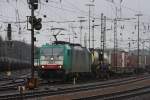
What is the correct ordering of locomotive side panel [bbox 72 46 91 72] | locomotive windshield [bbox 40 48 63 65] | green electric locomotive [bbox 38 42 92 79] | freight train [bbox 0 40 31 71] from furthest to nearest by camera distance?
freight train [bbox 0 40 31 71], locomotive side panel [bbox 72 46 91 72], locomotive windshield [bbox 40 48 63 65], green electric locomotive [bbox 38 42 92 79]

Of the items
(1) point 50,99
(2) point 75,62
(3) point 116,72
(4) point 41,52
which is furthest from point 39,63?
(3) point 116,72

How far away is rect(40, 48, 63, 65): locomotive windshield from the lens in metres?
37.0

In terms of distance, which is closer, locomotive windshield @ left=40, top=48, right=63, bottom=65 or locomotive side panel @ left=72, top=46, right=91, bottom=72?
locomotive windshield @ left=40, top=48, right=63, bottom=65

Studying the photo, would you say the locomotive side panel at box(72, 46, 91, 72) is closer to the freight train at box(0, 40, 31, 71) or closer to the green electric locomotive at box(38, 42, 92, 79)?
the green electric locomotive at box(38, 42, 92, 79)

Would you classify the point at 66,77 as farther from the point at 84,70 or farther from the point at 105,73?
the point at 105,73

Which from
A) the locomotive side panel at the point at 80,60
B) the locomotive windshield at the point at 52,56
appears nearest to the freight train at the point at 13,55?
the locomotive side panel at the point at 80,60

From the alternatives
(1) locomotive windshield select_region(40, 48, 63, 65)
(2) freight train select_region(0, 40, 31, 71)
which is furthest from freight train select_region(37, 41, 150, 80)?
(2) freight train select_region(0, 40, 31, 71)

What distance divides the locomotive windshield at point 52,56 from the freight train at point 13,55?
9983 millimetres

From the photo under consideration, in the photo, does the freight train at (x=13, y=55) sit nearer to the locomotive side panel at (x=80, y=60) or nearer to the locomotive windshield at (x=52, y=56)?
the locomotive side panel at (x=80, y=60)

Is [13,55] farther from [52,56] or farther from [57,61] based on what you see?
[57,61]

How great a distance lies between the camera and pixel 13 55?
5266 cm

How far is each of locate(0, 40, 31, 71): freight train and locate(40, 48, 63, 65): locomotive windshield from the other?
9.98m

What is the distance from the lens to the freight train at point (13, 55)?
4806 cm

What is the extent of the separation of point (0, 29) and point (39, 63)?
60.7 feet
